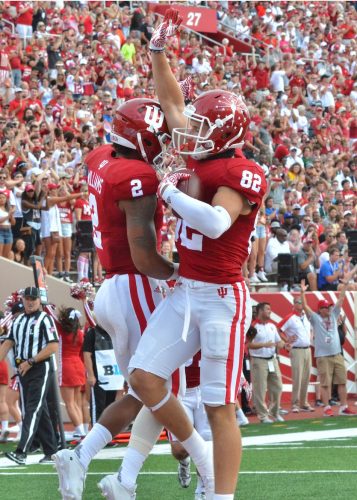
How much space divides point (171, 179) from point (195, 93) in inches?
692

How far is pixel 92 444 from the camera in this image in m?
6.14

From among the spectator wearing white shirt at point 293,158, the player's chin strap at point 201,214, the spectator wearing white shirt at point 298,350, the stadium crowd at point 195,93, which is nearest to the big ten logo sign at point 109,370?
the stadium crowd at point 195,93

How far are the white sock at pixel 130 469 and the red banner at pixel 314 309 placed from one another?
11021 mm

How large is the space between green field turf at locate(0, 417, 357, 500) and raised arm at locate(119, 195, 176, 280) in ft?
5.34

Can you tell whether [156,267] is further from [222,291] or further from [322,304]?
[322,304]

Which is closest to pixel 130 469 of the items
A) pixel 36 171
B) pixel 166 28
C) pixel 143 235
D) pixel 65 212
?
pixel 143 235

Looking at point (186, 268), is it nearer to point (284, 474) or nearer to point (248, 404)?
point (284, 474)

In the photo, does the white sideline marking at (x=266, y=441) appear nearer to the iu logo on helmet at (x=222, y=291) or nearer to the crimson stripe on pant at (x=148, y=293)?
the crimson stripe on pant at (x=148, y=293)

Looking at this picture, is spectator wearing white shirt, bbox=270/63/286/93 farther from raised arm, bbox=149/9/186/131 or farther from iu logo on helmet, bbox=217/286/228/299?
iu logo on helmet, bbox=217/286/228/299

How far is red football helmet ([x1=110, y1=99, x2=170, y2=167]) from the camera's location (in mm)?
6188

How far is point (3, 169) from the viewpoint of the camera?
1590 centimetres

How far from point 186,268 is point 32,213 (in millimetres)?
10115

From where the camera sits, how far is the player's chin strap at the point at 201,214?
5457mm

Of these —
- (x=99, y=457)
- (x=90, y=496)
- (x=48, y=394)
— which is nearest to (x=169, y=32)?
(x=90, y=496)
